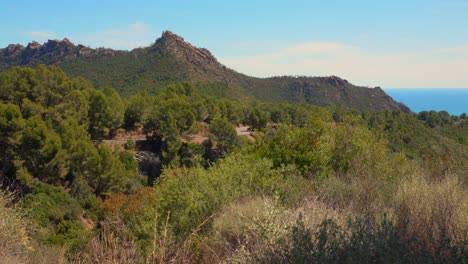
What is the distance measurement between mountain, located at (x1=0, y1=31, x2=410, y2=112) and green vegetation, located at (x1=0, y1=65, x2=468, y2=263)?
31.9 metres

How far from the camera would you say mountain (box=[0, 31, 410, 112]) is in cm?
7856

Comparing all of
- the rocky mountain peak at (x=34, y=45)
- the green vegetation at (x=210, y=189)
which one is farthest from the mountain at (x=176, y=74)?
the green vegetation at (x=210, y=189)

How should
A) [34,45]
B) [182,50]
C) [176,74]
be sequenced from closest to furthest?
[176,74], [182,50], [34,45]

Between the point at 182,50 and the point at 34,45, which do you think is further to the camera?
the point at 34,45

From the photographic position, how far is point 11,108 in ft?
81.4

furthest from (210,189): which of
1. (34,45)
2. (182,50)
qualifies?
(34,45)

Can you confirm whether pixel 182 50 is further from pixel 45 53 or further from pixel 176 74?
pixel 45 53

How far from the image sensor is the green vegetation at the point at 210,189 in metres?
3.83

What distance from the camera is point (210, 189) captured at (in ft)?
29.7

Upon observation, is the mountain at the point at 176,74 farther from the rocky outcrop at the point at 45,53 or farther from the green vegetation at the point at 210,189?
the green vegetation at the point at 210,189

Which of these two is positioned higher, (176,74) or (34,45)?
(34,45)

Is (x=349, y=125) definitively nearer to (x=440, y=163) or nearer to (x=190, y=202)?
(x=440, y=163)

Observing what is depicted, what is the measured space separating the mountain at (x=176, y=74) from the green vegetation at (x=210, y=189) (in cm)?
3191

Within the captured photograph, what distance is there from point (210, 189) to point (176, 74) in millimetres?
72685
